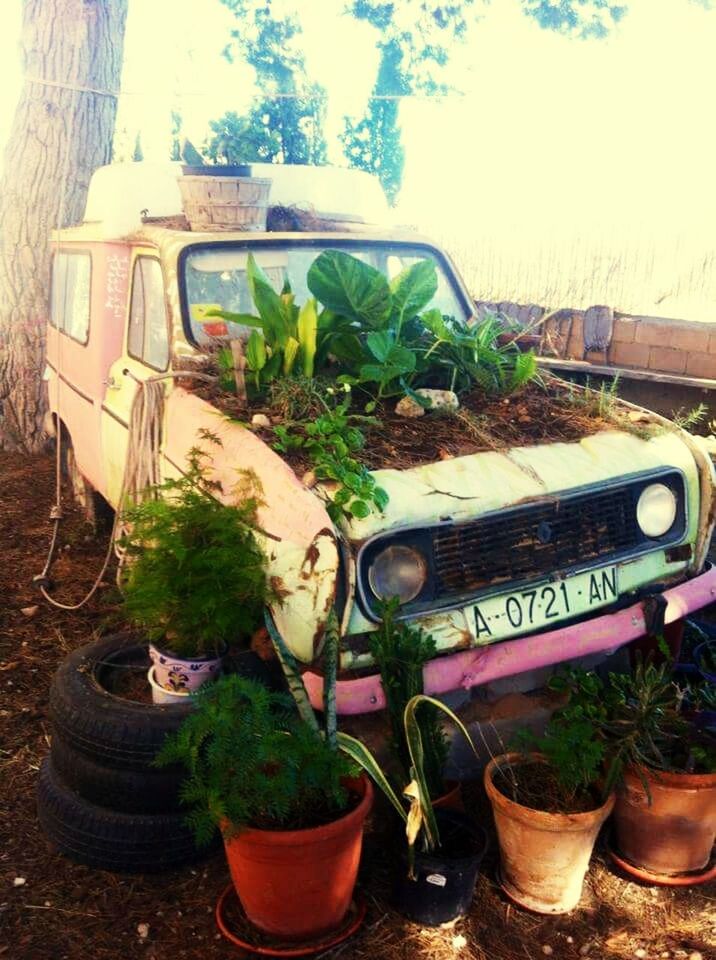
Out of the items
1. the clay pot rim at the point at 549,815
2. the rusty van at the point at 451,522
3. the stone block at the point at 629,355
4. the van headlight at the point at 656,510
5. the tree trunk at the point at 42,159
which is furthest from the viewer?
the stone block at the point at 629,355

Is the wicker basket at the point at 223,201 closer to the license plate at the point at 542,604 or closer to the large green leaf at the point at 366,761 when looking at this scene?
the license plate at the point at 542,604

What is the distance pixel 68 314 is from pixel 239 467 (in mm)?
3317

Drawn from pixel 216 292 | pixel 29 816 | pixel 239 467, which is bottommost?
pixel 29 816

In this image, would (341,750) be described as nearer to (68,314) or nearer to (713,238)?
(68,314)

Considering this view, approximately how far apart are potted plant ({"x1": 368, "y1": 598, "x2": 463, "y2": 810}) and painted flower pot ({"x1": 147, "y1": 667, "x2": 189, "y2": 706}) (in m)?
0.71

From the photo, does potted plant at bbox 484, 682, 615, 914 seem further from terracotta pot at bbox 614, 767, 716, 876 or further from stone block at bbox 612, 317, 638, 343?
stone block at bbox 612, 317, 638, 343

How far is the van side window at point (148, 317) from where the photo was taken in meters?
4.38

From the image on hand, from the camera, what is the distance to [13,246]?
27.2ft

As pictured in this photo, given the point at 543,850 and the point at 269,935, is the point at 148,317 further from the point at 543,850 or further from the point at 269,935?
the point at 543,850

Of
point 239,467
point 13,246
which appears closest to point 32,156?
point 13,246

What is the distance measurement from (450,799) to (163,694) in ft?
3.49

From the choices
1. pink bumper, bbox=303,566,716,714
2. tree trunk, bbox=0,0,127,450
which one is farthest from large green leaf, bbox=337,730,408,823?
tree trunk, bbox=0,0,127,450

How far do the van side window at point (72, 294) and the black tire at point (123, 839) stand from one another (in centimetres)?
324

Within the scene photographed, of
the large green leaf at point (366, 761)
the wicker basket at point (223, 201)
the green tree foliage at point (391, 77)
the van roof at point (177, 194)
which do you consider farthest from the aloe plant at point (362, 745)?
the green tree foliage at point (391, 77)
